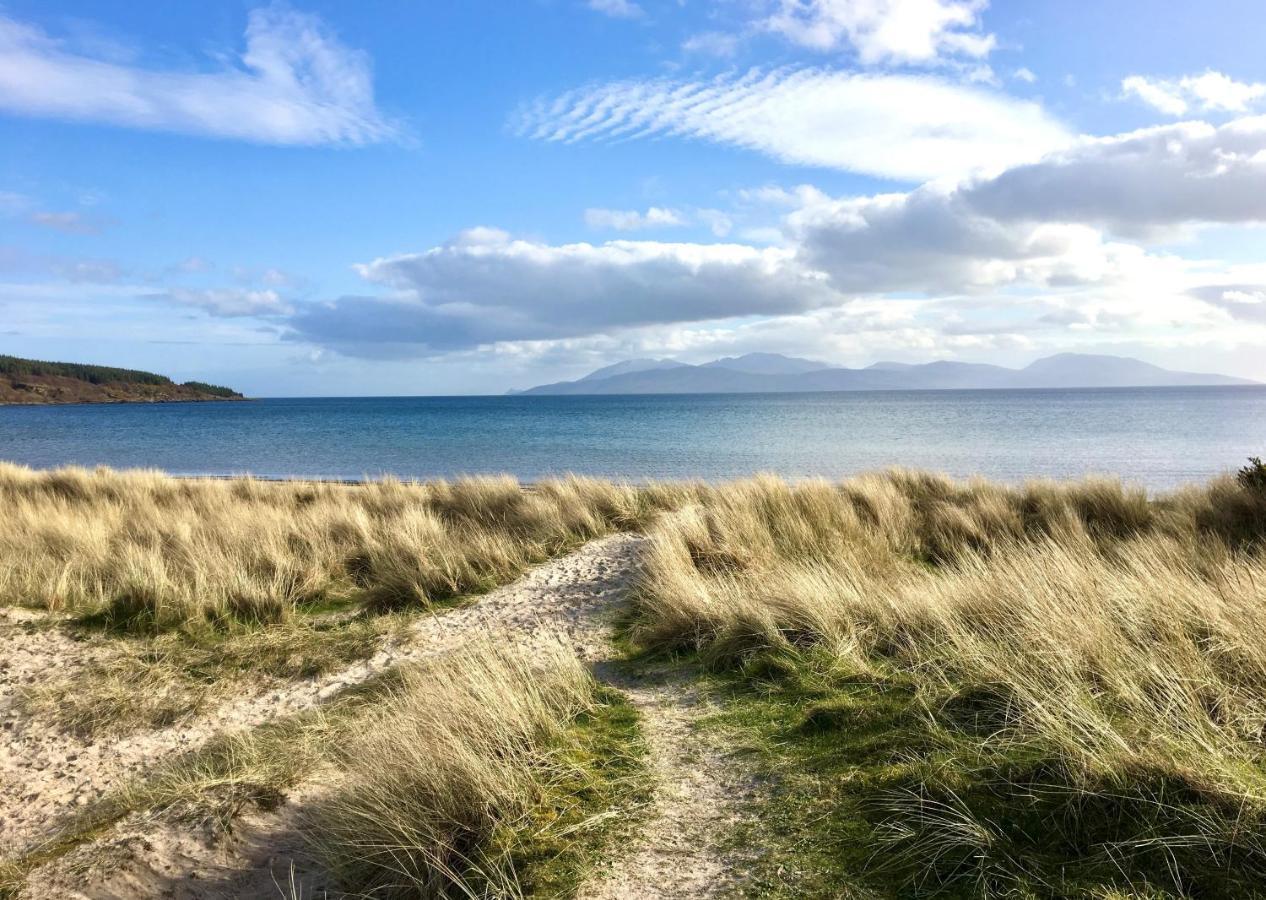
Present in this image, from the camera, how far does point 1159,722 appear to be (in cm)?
343

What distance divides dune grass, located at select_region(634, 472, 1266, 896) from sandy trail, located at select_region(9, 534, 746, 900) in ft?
1.00

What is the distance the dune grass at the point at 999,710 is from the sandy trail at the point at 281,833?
30 centimetres

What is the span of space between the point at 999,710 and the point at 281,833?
3.92 metres

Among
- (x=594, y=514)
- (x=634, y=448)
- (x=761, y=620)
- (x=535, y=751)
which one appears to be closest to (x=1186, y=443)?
(x=634, y=448)

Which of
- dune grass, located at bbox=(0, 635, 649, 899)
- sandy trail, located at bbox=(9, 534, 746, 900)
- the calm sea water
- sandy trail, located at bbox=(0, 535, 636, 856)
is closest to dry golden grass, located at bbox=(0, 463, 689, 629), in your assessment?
sandy trail, located at bbox=(0, 535, 636, 856)

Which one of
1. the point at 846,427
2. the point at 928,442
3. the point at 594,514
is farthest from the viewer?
the point at 846,427

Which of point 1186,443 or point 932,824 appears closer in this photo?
point 932,824

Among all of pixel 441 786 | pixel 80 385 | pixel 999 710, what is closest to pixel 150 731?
pixel 441 786

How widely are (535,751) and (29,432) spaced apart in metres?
67.4

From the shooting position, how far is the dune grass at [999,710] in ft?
9.37

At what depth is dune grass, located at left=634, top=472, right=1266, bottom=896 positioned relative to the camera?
2857mm

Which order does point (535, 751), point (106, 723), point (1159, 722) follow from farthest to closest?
point (106, 723), point (535, 751), point (1159, 722)

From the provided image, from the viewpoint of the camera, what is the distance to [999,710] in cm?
399

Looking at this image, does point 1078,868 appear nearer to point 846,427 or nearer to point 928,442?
point 928,442
